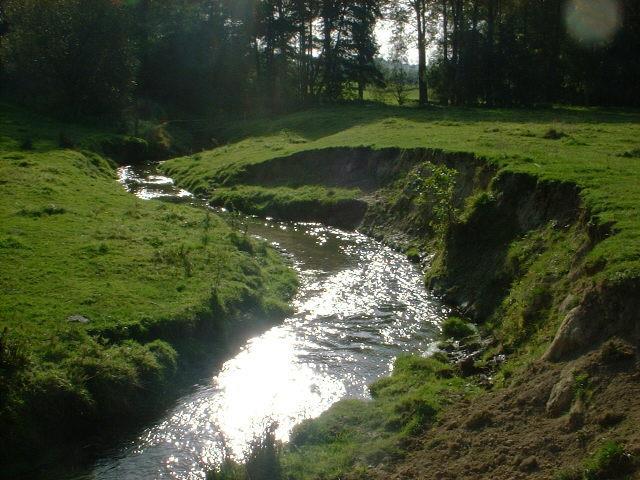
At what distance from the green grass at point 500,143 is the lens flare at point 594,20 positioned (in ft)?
35.2

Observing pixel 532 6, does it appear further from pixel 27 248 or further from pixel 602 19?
pixel 27 248

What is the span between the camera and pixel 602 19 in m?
59.3

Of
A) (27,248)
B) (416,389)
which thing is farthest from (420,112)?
(416,389)

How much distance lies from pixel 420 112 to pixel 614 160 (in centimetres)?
3156

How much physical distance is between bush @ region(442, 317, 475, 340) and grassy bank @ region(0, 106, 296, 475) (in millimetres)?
5000

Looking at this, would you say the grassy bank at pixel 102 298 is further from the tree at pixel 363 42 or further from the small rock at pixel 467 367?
the tree at pixel 363 42

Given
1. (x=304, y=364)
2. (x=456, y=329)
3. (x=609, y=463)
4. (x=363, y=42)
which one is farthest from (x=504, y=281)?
(x=363, y=42)

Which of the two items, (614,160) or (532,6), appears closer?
(614,160)

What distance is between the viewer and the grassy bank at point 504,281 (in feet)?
38.7

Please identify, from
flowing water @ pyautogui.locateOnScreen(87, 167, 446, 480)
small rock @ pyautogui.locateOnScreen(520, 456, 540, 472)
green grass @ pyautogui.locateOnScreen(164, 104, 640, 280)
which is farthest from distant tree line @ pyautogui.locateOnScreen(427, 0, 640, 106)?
small rock @ pyautogui.locateOnScreen(520, 456, 540, 472)

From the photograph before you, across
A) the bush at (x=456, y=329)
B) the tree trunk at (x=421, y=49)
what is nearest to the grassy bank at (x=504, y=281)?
the bush at (x=456, y=329)

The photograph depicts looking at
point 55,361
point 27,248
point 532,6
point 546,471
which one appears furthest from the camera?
point 532,6

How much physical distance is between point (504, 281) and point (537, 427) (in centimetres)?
902

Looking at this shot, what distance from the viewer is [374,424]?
45.1ft
